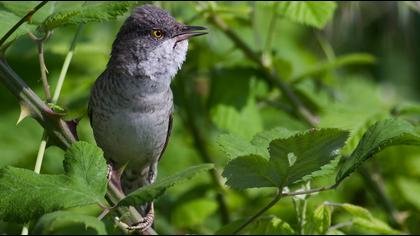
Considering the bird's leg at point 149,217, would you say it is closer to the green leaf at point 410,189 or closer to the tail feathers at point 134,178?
the tail feathers at point 134,178

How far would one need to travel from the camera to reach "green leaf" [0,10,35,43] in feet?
9.27

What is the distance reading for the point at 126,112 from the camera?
411cm

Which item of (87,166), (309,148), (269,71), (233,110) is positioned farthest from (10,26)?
(269,71)

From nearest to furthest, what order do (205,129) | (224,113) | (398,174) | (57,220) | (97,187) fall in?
(57,220) < (97,187) < (224,113) < (398,174) < (205,129)

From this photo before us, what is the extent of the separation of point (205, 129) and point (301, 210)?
244cm

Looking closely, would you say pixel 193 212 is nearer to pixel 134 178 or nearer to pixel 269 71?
pixel 134 178

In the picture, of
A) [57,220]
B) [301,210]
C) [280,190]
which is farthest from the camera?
[301,210]

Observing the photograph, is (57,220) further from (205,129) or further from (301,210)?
(205,129)

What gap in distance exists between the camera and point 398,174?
17.1 ft

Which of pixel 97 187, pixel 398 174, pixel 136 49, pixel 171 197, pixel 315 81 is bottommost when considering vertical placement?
pixel 171 197

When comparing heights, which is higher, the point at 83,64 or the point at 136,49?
the point at 136,49

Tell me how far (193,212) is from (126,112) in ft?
3.08

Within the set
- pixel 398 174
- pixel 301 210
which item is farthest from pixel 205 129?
pixel 301 210

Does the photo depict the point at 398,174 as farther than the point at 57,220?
Yes
